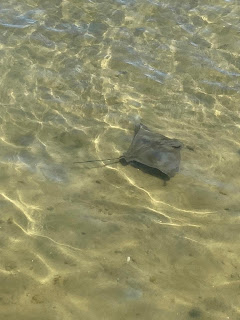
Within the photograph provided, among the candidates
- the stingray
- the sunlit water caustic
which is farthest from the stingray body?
the sunlit water caustic

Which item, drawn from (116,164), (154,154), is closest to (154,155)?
(154,154)

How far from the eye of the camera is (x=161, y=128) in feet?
22.6

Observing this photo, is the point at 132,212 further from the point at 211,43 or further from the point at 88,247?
the point at 211,43

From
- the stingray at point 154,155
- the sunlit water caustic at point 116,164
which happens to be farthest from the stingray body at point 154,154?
the sunlit water caustic at point 116,164

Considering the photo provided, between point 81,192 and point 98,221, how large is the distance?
0.60m

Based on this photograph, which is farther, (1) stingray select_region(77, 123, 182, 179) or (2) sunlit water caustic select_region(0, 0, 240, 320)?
(1) stingray select_region(77, 123, 182, 179)

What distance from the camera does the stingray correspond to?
5.90 meters

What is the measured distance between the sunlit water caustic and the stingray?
0.17 metres

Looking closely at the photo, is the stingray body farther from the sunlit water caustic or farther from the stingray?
the sunlit water caustic

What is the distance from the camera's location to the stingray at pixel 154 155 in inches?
232

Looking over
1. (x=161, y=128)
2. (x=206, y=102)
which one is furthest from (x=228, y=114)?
(x=161, y=128)

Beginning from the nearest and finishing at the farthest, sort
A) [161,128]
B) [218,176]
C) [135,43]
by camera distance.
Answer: [218,176], [161,128], [135,43]

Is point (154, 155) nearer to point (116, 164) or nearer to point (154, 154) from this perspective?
point (154, 154)

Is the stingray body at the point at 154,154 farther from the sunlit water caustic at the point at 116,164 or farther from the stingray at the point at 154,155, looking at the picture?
the sunlit water caustic at the point at 116,164
